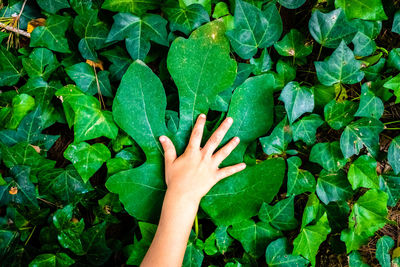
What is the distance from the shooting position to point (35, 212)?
50.9 inches

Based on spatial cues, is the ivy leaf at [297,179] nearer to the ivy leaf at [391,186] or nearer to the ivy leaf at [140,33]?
the ivy leaf at [391,186]

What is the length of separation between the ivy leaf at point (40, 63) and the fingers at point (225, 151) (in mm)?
739

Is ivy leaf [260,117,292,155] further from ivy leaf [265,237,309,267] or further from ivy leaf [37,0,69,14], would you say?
ivy leaf [37,0,69,14]

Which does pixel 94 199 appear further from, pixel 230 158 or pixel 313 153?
pixel 313 153

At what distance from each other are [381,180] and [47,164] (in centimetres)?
135

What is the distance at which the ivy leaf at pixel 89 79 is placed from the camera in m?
1.21

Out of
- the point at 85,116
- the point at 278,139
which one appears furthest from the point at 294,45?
the point at 85,116

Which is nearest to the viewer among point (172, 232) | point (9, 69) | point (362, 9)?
point (172, 232)

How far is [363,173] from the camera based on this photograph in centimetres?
123

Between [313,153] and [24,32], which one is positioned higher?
A: [24,32]

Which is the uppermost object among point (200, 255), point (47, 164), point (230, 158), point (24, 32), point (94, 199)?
point (24, 32)

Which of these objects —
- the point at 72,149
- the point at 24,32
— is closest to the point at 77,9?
the point at 24,32

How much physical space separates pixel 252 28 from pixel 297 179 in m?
0.60

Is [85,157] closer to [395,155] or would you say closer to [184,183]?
[184,183]
